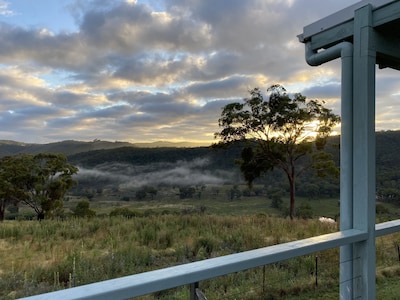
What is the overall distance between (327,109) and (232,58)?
18.3ft

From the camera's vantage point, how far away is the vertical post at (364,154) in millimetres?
1864

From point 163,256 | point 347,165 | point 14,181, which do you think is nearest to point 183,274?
point 347,165

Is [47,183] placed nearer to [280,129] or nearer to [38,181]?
[38,181]

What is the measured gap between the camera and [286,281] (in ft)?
11.4

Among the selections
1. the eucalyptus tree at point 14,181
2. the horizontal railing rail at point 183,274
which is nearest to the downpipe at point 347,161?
the horizontal railing rail at point 183,274

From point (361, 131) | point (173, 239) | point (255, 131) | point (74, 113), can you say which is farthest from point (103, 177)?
point (361, 131)

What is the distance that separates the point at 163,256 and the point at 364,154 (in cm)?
385

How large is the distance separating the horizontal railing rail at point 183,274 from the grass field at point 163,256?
2.15 feet

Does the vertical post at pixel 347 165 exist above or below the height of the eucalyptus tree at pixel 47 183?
above

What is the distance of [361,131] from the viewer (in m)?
1.88

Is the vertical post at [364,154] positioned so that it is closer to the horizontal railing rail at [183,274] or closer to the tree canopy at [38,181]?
the horizontal railing rail at [183,274]

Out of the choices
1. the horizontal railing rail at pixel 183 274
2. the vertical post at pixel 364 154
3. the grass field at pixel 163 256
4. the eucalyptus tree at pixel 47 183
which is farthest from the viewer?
the eucalyptus tree at pixel 47 183

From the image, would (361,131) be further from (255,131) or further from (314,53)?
(255,131)

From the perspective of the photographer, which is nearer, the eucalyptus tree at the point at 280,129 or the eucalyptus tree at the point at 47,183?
the eucalyptus tree at the point at 280,129
